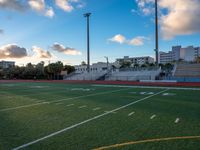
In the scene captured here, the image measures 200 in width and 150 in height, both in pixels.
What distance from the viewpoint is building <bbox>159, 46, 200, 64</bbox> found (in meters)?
143

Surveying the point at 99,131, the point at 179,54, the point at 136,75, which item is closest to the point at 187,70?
the point at 136,75

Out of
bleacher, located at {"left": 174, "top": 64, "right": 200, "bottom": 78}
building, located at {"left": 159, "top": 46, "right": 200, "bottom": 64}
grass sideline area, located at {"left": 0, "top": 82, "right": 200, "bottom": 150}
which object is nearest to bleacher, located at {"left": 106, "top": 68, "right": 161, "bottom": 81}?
bleacher, located at {"left": 174, "top": 64, "right": 200, "bottom": 78}

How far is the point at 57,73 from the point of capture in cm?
5931

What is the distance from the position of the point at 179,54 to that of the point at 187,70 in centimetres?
13724

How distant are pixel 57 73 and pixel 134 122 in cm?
5436

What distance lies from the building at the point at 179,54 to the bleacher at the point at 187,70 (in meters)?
104

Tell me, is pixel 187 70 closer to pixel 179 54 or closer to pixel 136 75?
pixel 136 75

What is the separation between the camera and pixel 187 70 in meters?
38.1

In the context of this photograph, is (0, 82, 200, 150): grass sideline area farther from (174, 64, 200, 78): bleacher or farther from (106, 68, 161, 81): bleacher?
(174, 64, 200, 78): bleacher

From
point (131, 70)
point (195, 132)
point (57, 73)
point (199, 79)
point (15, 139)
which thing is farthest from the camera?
point (57, 73)

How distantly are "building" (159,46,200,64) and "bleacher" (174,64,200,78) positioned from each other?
4101 inches

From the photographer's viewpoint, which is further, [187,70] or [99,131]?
[187,70]

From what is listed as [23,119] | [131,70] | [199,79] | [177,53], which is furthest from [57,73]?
[177,53]

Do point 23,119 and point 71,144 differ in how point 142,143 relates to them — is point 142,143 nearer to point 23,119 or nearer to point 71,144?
point 71,144
